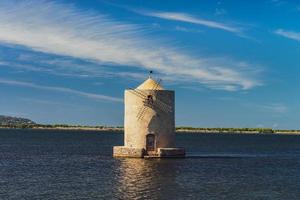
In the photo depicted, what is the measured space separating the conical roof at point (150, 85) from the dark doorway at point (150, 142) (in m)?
3.62

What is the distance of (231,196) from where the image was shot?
27172 millimetres

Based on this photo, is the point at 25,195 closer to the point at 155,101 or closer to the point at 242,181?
the point at 242,181

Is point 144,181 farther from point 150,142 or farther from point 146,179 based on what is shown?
point 150,142

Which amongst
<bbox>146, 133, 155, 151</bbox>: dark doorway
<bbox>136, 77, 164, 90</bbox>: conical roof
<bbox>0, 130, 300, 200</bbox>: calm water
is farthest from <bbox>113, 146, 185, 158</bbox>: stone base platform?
<bbox>136, 77, 164, 90</bbox>: conical roof

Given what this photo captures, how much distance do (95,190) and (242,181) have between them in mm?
9513

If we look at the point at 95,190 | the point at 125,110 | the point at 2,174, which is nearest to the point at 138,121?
the point at 125,110

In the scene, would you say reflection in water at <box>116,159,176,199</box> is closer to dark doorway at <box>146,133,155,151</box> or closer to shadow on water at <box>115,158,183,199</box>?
shadow on water at <box>115,158,183,199</box>

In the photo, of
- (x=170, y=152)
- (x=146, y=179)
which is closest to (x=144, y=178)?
(x=146, y=179)

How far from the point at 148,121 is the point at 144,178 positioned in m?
10.8

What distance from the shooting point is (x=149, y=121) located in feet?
144

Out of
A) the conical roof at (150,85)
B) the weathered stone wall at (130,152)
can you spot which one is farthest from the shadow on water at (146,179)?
the conical roof at (150,85)

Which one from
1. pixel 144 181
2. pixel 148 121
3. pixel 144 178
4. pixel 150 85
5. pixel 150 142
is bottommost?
pixel 144 181

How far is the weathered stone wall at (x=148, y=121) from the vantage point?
144 ft

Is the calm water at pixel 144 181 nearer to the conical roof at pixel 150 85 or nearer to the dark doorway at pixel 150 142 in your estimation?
the dark doorway at pixel 150 142
